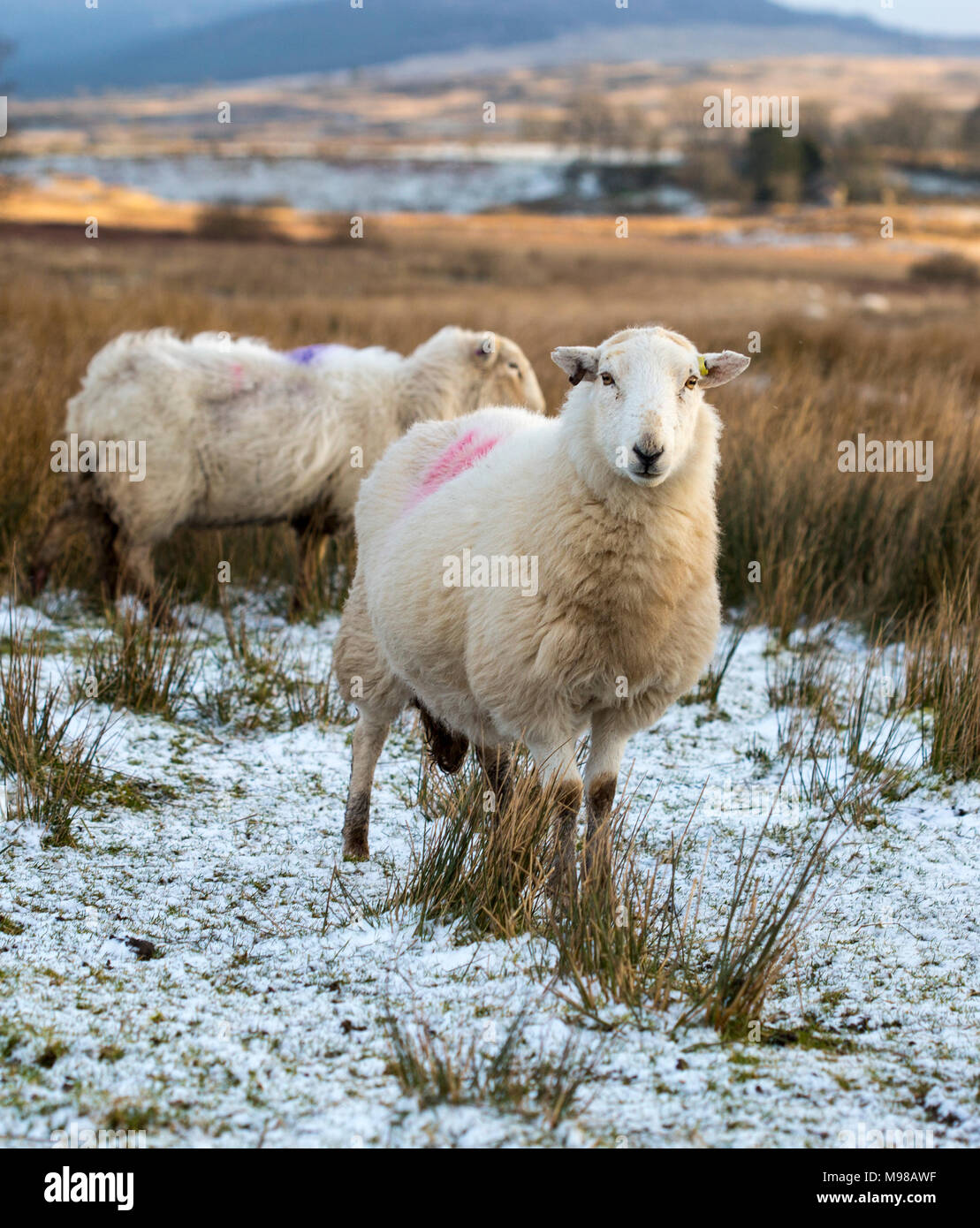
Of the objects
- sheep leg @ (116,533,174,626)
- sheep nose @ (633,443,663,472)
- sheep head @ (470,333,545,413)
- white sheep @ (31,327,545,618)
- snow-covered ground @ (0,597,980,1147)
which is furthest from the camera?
sheep head @ (470,333,545,413)

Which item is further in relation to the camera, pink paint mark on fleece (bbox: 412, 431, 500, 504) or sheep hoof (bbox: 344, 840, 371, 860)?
sheep hoof (bbox: 344, 840, 371, 860)

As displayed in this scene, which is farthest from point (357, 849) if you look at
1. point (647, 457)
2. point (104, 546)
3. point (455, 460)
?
point (104, 546)

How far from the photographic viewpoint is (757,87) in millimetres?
154750

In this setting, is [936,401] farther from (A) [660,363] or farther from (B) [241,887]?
(B) [241,887]

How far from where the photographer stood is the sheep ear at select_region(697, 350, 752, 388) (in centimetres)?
331

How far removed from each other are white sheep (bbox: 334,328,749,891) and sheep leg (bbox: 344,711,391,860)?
42cm

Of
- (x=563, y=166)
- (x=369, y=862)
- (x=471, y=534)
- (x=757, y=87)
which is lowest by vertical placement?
(x=369, y=862)

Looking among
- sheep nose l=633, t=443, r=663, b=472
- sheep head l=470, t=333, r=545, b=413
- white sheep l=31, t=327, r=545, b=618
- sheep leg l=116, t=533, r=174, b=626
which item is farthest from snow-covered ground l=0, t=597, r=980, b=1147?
sheep head l=470, t=333, r=545, b=413

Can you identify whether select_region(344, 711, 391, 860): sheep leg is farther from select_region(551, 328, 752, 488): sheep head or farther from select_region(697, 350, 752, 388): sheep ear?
select_region(697, 350, 752, 388): sheep ear

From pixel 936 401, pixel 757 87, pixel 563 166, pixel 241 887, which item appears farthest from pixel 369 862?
pixel 757 87

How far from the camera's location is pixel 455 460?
3748mm

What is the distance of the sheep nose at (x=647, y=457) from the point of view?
2.88 meters
